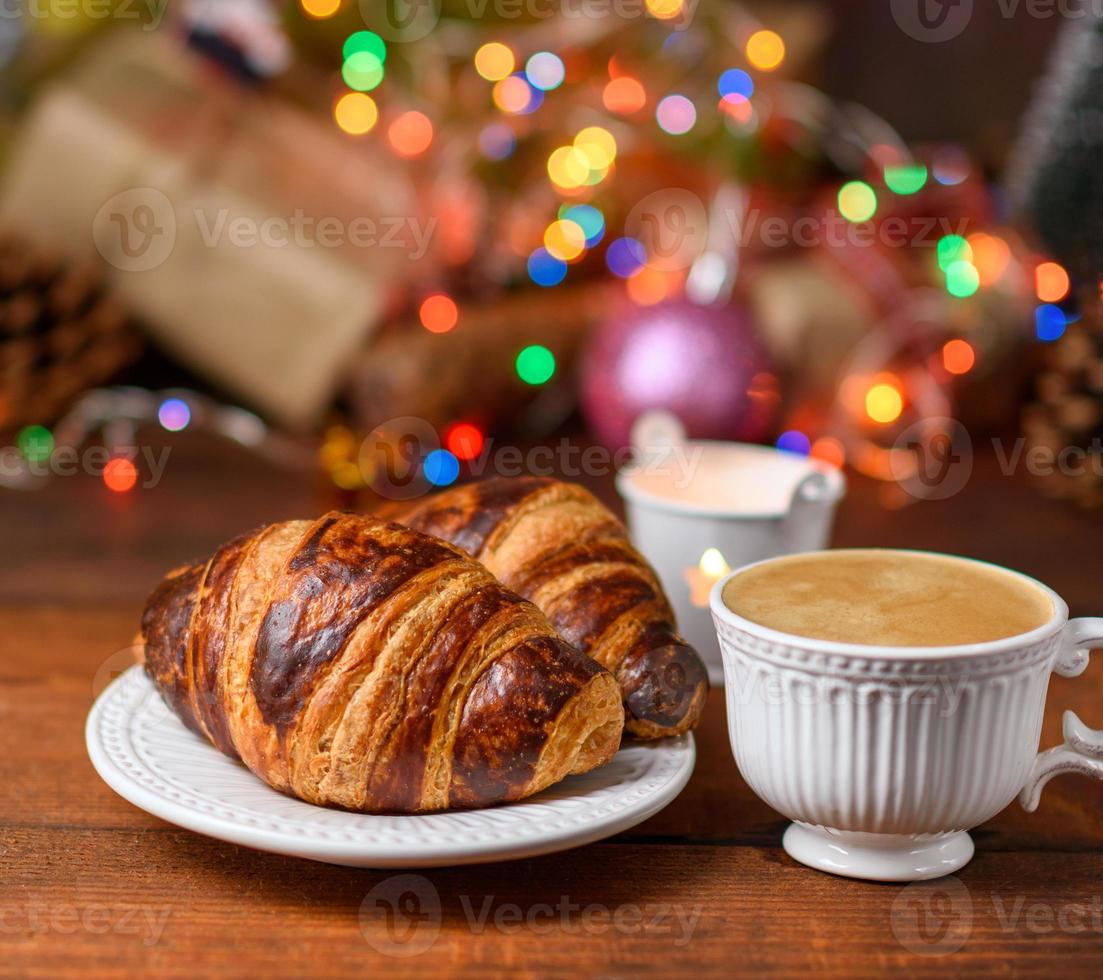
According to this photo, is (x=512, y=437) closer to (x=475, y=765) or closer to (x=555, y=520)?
(x=555, y=520)

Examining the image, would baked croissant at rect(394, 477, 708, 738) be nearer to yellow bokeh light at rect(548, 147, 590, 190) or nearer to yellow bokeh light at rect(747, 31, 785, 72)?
yellow bokeh light at rect(548, 147, 590, 190)

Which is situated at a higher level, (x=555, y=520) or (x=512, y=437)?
(x=555, y=520)

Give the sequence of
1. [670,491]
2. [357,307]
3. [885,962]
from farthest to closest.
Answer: [357,307] → [670,491] → [885,962]

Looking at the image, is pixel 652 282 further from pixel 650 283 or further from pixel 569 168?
pixel 569 168

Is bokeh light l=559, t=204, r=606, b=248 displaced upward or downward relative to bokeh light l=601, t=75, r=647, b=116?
downward

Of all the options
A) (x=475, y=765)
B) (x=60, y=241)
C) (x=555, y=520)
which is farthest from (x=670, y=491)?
(x=60, y=241)

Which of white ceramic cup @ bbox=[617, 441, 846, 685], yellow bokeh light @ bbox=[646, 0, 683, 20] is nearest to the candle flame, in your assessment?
white ceramic cup @ bbox=[617, 441, 846, 685]
